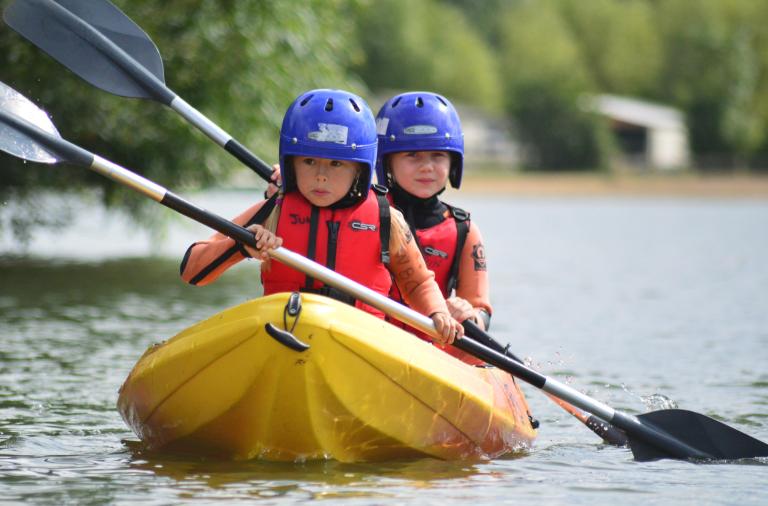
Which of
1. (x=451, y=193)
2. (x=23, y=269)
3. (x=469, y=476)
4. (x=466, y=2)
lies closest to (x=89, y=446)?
(x=469, y=476)

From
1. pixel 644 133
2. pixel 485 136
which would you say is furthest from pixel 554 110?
pixel 485 136

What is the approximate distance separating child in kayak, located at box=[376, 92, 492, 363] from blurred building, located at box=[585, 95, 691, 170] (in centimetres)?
6278

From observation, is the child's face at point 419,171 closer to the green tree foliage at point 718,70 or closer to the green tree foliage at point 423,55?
the green tree foliage at point 718,70

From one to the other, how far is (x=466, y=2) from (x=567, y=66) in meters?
31.6

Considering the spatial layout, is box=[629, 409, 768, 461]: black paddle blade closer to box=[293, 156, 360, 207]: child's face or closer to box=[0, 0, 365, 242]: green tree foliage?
box=[293, 156, 360, 207]: child's face

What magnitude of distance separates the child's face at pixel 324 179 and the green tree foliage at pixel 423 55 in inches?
2315

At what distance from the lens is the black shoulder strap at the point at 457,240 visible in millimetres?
7387

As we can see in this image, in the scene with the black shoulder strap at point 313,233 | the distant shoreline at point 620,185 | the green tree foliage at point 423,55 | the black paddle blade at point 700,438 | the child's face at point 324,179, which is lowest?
the black paddle blade at point 700,438

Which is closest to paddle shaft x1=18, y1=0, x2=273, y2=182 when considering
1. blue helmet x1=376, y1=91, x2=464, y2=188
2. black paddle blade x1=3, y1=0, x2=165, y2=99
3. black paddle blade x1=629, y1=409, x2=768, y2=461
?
black paddle blade x1=3, y1=0, x2=165, y2=99

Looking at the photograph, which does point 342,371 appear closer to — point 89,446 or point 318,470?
point 318,470

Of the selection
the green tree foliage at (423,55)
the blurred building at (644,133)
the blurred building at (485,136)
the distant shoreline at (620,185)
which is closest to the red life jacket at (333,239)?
the distant shoreline at (620,185)

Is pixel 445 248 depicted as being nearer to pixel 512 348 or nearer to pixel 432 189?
pixel 432 189

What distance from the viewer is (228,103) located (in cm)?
1616

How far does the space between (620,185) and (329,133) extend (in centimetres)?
4772
